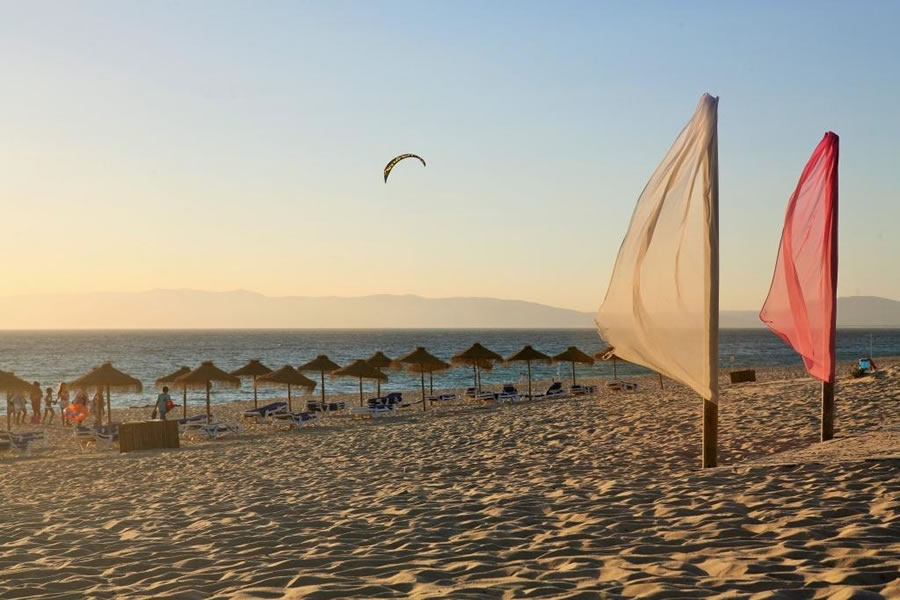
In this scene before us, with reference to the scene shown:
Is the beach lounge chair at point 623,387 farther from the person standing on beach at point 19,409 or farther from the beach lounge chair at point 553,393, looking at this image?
the person standing on beach at point 19,409

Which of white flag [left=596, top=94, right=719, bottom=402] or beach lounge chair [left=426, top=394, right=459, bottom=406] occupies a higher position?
white flag [left=596, top=94, right=719, bottom=402]

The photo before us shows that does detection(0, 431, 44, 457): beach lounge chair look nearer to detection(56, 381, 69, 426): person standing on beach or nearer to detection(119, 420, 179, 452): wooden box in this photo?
detection(119, 420, 179, 452): wooden box

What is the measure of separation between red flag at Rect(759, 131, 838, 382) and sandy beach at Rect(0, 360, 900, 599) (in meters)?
1.11

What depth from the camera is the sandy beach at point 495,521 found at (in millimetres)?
4121

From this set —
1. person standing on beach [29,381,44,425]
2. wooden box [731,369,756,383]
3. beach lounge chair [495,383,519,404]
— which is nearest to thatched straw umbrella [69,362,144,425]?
person standing on beach [29,381,44,425]

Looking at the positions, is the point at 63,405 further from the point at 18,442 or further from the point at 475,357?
the point at 475,357

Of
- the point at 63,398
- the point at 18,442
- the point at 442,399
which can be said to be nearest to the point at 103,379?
the point at 18,442

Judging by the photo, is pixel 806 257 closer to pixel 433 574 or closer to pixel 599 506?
pixel 599 506

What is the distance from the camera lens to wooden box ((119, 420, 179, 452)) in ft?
46.5

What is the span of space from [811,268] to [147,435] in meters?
11.1

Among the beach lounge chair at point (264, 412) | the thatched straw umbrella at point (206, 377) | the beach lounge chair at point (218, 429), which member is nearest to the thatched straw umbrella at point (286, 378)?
the thatched straw umbrella at point (206, 377)

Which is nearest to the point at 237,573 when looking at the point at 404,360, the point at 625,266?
the point at 625,266

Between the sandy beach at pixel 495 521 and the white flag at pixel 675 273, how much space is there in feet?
3.46

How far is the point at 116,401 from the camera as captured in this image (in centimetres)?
3478
